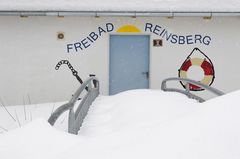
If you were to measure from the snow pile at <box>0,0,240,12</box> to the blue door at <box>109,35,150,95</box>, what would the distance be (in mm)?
885

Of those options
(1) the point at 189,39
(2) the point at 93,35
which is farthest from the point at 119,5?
(1) the point at 189,39

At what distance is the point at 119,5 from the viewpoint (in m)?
10.6

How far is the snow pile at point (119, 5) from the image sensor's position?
1027cm

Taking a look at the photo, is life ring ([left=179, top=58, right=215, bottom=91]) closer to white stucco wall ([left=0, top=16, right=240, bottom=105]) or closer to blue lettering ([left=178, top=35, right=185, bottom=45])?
white stucco wall ([left=0, top=16, right=240, bottom=105])

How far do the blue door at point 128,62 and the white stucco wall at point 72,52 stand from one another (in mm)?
199

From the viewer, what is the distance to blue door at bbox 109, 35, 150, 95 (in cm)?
1102

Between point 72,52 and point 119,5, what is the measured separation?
182 centimetres

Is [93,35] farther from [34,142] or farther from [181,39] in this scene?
[34,142]

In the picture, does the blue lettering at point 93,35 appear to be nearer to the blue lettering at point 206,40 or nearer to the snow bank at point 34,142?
the blue lettering at point 206,40

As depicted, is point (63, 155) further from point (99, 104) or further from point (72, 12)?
point (72, 12)

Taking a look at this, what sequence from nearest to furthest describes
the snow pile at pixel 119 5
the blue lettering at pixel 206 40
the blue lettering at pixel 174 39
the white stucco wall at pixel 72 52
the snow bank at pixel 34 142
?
the snow bank at pixel 34 142 → the snow pile at pixel 119 5 → the white stucco wall at pixel 72 52 → the blue lettering at pixel 174 39 → the blue lettering at pixel 206 40

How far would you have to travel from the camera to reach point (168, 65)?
11.0 meters

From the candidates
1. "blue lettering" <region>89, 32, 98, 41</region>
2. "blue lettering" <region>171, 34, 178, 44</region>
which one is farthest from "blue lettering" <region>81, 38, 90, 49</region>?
"blue lettering" <region>171, 34, 178, 44</region>

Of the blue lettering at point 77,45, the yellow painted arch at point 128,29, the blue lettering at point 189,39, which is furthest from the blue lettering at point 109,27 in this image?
the blue lettering at point 189,39
